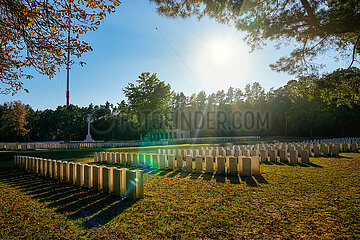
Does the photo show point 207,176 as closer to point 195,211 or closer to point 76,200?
point 195,211

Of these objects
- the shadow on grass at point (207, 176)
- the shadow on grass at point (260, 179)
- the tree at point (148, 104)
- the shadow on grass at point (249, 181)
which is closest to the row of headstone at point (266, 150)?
the shadow on grass at point (207, 176)

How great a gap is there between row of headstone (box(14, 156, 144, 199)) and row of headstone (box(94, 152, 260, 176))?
11.7 feet

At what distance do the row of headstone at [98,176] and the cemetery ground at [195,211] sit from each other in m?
0.23

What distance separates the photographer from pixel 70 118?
47.3 meters

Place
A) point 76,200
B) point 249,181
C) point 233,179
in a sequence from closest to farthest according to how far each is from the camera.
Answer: point 76,200
point 249,181
point 233,179

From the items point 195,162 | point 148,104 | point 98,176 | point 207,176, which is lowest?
point 207,176

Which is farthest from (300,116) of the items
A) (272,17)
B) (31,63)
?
(31,63)

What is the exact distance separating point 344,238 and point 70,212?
4.93 meters

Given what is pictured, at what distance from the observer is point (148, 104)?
97.1 feet

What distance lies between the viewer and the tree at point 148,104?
29.6 meters

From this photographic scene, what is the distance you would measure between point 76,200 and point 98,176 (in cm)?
92

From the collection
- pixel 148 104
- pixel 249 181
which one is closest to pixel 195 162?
pixel 249 181

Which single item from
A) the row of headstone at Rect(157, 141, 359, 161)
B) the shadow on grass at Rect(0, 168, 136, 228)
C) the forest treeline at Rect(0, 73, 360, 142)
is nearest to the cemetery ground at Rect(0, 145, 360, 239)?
the shadow on grass at Rect(0, 168, 136, 228)

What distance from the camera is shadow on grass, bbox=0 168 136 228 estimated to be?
412 centimetres
